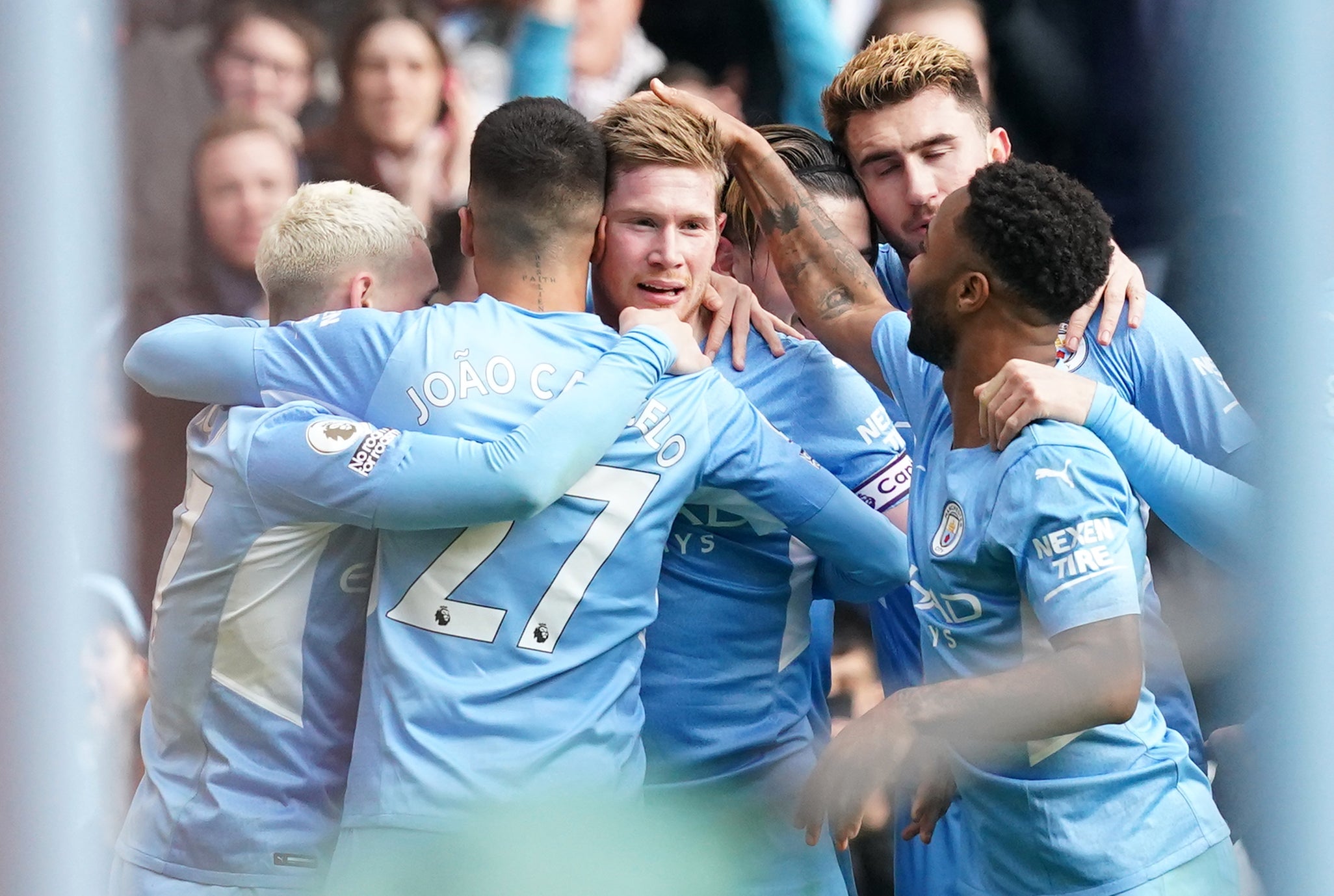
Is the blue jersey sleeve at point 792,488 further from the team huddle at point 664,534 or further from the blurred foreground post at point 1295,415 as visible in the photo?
the blurred foreground post at point 1295,415

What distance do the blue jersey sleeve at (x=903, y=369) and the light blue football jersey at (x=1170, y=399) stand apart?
4cm

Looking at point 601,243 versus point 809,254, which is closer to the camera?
point 601,243

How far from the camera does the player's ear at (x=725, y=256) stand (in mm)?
2506

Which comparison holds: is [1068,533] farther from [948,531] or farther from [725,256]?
[725,256]

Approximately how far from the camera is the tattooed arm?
2.23 metres

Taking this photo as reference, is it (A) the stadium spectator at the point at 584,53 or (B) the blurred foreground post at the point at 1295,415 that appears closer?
(B) the blurred foreground post at the point at 1295,415

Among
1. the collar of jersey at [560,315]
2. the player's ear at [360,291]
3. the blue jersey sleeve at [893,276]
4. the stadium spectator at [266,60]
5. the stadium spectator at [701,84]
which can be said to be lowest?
the collar of jersey at [560,315]

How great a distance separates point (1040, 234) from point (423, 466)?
93 cm

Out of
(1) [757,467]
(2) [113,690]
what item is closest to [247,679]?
(2) [113,690]

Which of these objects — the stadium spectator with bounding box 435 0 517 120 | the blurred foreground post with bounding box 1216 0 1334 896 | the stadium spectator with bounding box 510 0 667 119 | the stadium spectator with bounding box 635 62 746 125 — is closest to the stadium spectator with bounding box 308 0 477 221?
the stadium spectator with bounding box 435 0 517 120

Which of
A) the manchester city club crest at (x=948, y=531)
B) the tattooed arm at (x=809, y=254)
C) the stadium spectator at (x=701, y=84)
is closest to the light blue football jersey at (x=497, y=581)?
the manchester city club crest at (x=948, y=531)

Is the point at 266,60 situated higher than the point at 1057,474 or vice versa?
the point at 266,60

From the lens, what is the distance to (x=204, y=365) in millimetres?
1837

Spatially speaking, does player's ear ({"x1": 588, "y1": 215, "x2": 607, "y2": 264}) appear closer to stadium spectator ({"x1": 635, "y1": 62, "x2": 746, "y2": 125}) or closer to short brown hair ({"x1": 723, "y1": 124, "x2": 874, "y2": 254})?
short brown hair ({"x1": 723, "y1": 124, "x2": 874, "y2": 254})
